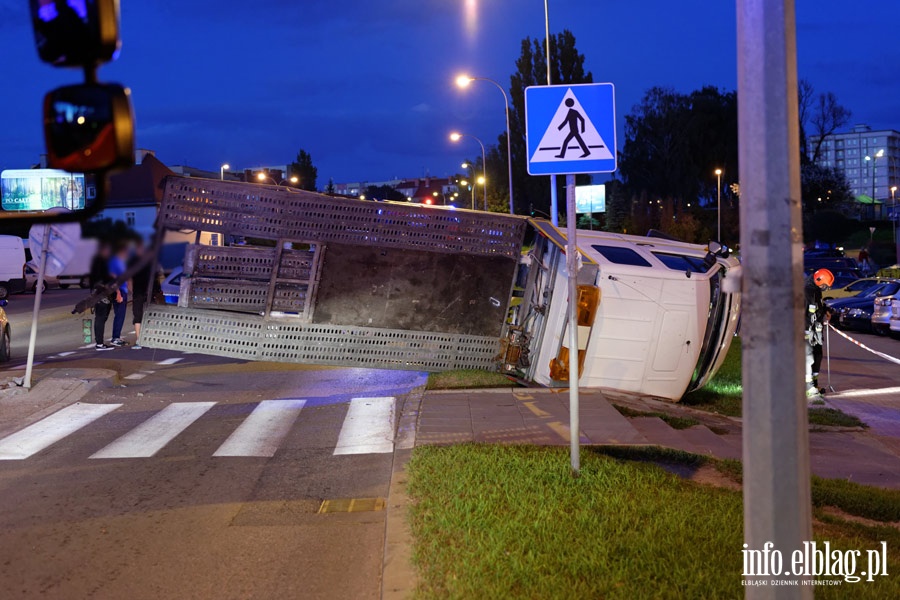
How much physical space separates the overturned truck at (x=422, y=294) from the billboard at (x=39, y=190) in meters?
4.80

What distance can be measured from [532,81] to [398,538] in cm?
5200

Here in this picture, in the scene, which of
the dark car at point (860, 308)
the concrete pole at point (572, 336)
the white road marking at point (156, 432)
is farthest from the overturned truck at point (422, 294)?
the dark car at point (860, 308)

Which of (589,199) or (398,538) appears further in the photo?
(589,199)

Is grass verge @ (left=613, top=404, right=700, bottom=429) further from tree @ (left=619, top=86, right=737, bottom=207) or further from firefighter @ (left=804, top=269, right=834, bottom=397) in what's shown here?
tree @ (left=619, top=86, right=737, bottom=207)

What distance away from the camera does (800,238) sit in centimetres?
373

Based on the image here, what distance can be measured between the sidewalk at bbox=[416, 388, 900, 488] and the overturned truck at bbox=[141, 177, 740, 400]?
74 cm

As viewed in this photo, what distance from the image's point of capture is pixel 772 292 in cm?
360

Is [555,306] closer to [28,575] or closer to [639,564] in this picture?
[639,564]

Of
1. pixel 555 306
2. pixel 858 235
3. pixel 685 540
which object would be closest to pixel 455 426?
pixel 555 306

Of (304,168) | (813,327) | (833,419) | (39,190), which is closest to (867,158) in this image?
(304,168)

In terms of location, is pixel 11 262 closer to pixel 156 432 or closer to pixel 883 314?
pixel 156 432

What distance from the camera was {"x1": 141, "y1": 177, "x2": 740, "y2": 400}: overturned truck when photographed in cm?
1097

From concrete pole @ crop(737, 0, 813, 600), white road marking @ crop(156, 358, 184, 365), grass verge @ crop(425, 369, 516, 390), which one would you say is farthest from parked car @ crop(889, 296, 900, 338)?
concrete pole @ crop(737, 0, 813, 600)

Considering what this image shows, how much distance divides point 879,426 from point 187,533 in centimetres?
823
